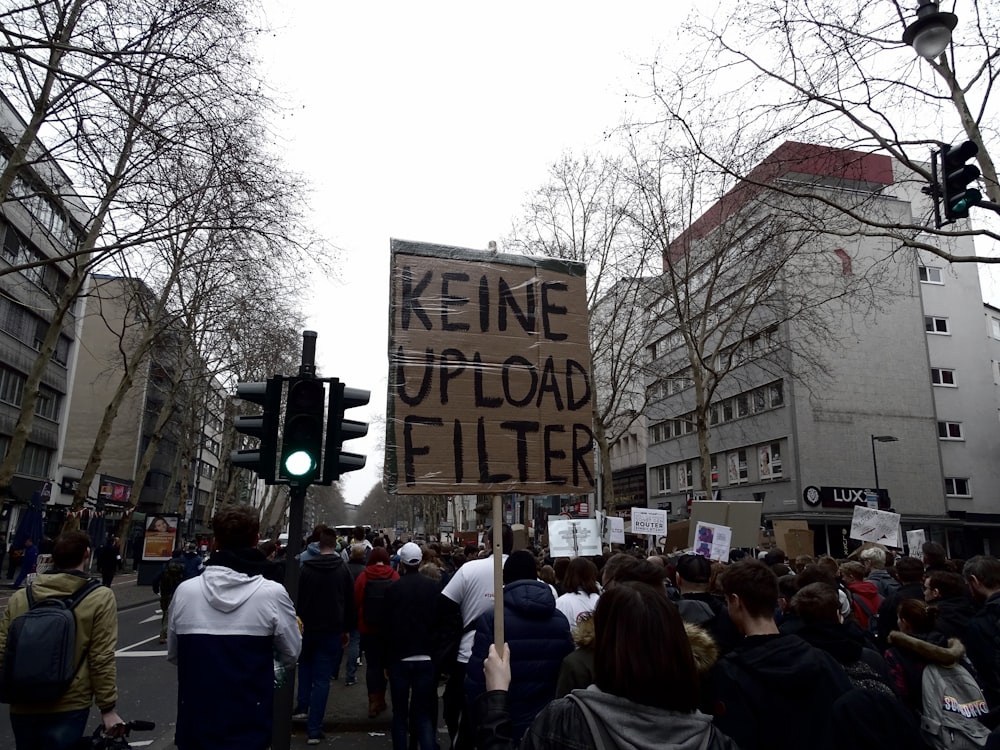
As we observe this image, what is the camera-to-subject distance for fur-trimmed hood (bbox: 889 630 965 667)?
3664 millimetres

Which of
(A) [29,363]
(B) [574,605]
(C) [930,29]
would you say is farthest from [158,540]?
(C) [930,29]

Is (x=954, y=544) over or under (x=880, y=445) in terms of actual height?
under

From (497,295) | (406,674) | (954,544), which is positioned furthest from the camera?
(954,544)

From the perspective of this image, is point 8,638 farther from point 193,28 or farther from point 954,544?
point 954,544

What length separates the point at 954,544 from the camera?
121 feet

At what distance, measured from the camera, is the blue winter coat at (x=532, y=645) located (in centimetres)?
409

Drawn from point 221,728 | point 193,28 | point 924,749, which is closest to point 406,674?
point 221,728

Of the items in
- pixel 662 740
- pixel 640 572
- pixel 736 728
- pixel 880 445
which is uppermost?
pixel 880 445

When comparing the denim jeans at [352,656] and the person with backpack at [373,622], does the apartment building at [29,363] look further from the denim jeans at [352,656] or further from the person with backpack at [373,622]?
the person with backpack at [373,622]

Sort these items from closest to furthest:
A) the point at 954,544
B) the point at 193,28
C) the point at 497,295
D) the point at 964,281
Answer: the point at 497,295 → the point at 193,28 → the point at 954,544 → the point at 964,281

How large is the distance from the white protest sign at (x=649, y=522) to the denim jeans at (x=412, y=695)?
10.3 metres

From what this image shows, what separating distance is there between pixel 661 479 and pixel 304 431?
4657 centimetres

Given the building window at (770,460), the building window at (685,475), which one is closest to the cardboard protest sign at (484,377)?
the building window at (770,460)

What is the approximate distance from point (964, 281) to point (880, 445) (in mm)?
11356
